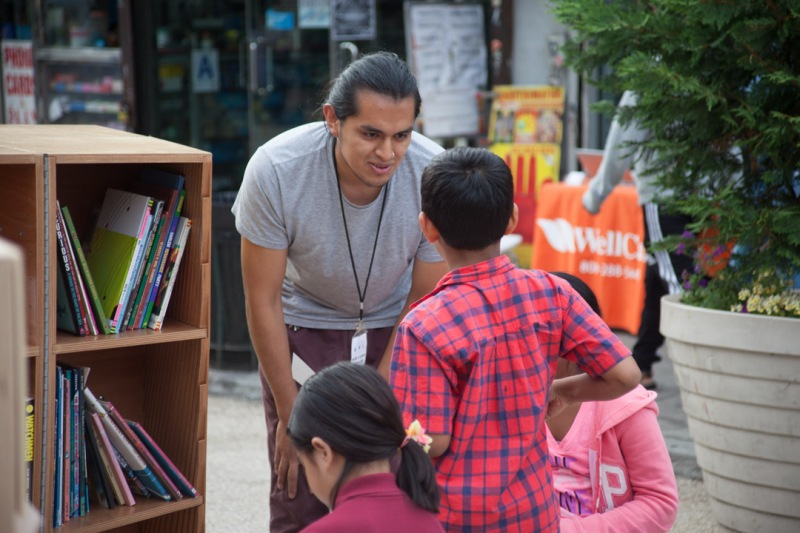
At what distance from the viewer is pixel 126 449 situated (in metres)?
2.78

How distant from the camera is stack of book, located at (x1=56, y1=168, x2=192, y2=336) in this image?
266 centimetres

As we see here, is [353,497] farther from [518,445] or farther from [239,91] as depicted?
[239,91]

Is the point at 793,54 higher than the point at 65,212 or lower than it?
higher

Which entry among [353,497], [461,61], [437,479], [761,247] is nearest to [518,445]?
[437,479]

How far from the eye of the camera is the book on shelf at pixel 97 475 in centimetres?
275

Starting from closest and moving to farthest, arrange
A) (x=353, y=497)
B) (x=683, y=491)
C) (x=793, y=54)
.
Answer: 1. (x=353, y=497)
2. (x=793, y=54)
3. (x=683, y=491)

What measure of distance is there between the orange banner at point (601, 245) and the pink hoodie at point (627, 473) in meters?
3.88

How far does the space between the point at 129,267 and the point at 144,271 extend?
51 millimetres

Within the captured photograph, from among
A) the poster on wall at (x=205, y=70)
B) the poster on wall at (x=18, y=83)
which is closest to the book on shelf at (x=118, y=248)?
the poster on wall at (x=205, y=70)

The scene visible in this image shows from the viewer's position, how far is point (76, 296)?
8.68 ft

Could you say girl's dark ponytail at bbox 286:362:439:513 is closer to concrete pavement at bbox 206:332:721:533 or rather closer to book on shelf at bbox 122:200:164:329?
book on shelf at bbox 122:200:164:329

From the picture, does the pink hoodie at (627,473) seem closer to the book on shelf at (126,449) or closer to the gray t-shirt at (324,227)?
the gray t-shirt at (324,227)

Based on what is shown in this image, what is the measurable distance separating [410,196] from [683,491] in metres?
2.12

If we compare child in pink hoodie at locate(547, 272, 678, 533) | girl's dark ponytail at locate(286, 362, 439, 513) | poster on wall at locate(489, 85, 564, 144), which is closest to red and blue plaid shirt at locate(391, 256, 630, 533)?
girl's dark ponytail at locate(286, 362, 439, 513)
